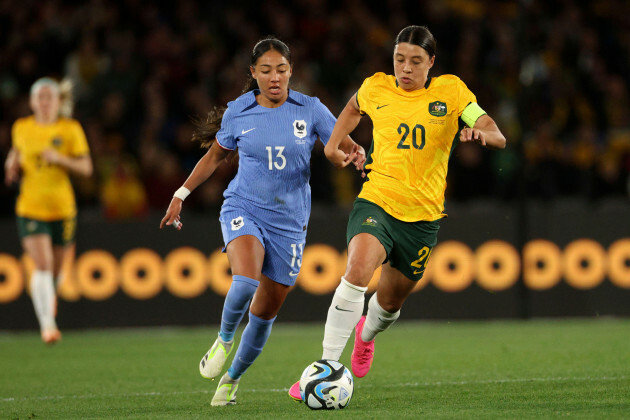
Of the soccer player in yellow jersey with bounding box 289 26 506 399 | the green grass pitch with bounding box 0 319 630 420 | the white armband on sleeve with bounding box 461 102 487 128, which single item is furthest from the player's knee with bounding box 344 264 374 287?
the white armband on sleeve with bounding box 461 102 487 128

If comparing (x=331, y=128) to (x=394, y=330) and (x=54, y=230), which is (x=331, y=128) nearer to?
(x=54, y=230)

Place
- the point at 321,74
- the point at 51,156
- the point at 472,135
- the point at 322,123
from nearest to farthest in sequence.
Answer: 1. the point at 472,135
2. the point at 322,123
3. the point at 51,156
4. the point at 321,74

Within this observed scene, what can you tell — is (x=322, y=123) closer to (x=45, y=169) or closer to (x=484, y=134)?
(x=484, y=134)

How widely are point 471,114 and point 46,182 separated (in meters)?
5.49

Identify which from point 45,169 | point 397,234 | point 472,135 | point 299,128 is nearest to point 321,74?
point 45,169

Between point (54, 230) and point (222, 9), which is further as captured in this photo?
point (222, 9)

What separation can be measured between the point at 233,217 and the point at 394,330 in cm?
626

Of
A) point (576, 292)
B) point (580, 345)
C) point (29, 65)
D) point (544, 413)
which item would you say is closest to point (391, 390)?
point (544, 413)

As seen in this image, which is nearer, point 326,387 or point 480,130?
point 326,387

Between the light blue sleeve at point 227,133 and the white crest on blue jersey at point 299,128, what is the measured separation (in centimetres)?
40

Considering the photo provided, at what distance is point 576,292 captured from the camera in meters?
13.0

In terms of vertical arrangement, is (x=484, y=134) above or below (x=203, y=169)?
above

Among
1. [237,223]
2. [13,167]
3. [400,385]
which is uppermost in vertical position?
[13,167]

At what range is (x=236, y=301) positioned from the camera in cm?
610
